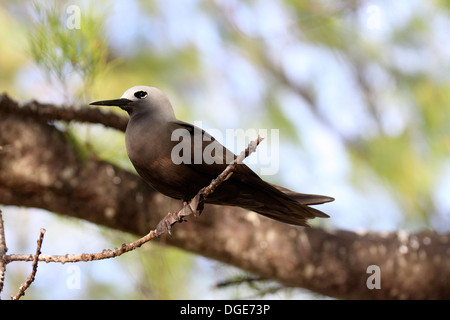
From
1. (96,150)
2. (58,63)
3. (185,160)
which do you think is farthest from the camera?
(96,150)

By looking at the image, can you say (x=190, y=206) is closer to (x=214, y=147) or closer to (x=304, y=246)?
(x=214, y=147)

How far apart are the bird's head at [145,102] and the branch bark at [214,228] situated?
2.34 feet

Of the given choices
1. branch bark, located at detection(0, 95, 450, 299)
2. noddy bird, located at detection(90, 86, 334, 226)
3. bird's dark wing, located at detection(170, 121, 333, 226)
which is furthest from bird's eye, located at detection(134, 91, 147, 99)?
branch bark, located at detection(0, 95, 450, 299)

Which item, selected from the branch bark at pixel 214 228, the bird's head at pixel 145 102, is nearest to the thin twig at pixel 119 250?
the bird's head at pixel 145 102

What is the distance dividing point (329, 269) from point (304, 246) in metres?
0.17

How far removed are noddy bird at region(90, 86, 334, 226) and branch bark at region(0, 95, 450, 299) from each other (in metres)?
0.76

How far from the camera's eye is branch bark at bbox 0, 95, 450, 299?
7.55 feet

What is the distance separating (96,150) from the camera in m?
2.46

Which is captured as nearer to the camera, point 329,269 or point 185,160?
point 185,160

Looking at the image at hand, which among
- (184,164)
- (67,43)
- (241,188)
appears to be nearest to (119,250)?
(184,164)

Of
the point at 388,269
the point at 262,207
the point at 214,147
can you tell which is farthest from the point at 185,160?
the point at 388,269

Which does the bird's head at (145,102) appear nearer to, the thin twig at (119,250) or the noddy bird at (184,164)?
the noddy bird at (184,164)

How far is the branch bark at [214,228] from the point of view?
2301mm
